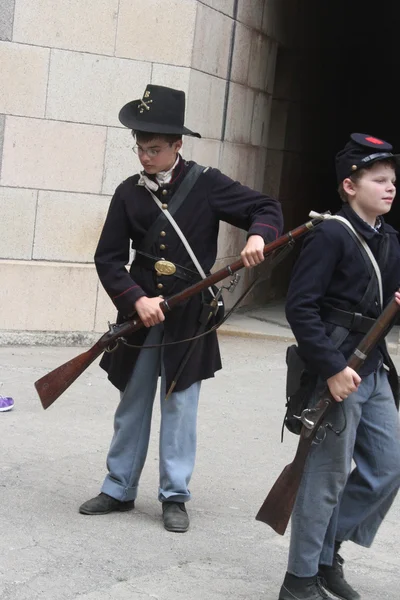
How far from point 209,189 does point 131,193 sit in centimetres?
32

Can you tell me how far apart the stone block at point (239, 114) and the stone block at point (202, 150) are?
0.26 m

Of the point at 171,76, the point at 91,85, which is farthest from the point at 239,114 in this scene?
the point at 91,85

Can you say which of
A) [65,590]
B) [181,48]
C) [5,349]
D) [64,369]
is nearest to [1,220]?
[5,349]

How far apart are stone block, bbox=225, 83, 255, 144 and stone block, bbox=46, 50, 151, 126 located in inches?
49.0

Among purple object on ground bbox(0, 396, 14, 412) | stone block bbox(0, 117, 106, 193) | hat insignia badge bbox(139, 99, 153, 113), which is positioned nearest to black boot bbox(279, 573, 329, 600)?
hat insignia badge bbox(139, 99, 153, 113)

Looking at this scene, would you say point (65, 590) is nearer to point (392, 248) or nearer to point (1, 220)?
point (392, 248)

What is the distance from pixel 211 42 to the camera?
862 cm

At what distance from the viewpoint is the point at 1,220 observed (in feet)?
26.2

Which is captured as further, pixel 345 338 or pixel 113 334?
pixel 113 334

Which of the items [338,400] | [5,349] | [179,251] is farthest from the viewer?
[5,349]

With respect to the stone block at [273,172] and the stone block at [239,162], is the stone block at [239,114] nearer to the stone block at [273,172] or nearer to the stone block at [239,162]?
the stone block at [239,162]

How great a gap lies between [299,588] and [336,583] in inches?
7.9

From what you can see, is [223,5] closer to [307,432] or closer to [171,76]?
[171,76]

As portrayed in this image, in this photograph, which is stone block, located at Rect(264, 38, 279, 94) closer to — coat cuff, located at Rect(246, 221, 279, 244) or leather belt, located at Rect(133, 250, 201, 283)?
leather belt, located at Rect(133, 250, 201, 283)
